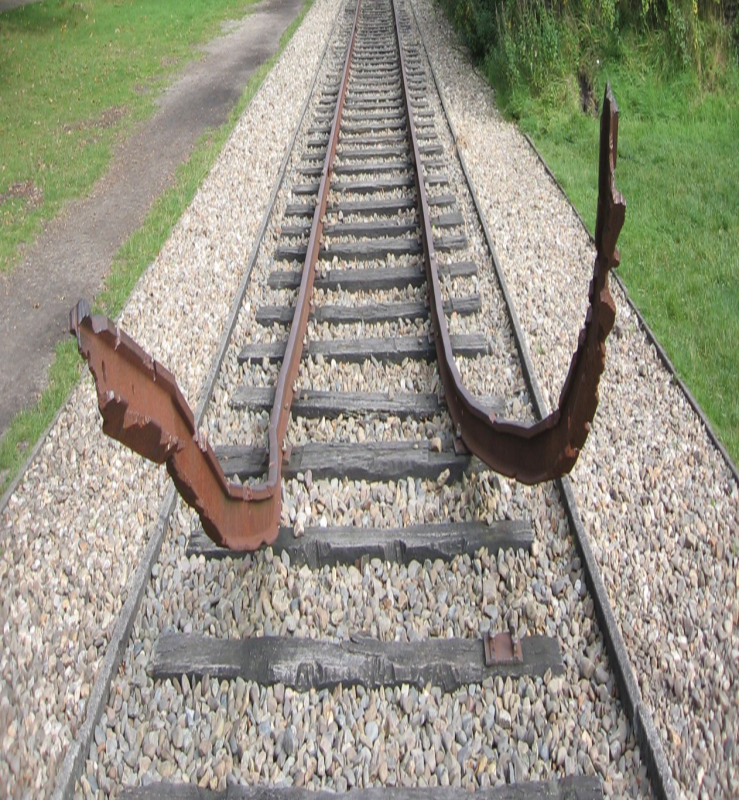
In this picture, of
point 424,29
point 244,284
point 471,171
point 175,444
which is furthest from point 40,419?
point 424,29

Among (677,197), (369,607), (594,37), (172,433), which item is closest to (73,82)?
(594,37)

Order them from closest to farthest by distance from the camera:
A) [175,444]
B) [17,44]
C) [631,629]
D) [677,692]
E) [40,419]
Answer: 1. [175,444]
2. [677,692]
3. [631,629]
4. [40,419]
5. [17,44]

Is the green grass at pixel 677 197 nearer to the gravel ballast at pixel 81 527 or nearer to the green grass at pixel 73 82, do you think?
the gravel ballast at pixel 81 527

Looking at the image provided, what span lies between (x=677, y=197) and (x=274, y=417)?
548 centimetres

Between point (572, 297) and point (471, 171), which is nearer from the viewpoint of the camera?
point (572, 297)

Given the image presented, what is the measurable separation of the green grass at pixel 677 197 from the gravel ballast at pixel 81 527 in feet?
11.5

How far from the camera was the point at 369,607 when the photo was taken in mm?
3646

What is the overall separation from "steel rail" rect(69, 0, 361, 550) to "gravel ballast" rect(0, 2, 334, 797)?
2.57 feet

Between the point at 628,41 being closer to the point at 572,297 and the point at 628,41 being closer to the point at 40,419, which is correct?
the point at 572,297

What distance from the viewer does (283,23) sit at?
63.0 ft

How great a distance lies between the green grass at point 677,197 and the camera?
18.1 ft

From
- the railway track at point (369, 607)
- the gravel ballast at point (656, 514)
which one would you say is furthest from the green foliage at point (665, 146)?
the railway track at point (369, 607)

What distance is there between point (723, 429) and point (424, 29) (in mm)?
14433

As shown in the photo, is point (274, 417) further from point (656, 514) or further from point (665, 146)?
point (665, 146)
